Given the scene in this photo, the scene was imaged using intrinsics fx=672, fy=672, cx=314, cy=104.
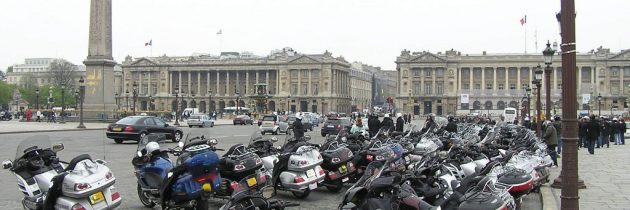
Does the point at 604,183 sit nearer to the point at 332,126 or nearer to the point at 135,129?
the point at 135,129

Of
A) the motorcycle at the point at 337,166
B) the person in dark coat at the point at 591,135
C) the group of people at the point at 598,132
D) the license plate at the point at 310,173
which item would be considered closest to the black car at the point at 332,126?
the group of people at the point at 598,132

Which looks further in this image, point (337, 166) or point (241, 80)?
point (241, 80)

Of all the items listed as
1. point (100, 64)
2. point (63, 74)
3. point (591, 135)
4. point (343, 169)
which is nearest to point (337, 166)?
point (343, 169)

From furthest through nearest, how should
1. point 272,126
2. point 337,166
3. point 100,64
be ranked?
point 100,64 < point 272,126 < point 337,166

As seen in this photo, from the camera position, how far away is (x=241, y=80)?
160m

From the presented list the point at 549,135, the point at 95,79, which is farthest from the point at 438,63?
the point at 549,135

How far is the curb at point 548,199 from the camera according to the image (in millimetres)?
10969

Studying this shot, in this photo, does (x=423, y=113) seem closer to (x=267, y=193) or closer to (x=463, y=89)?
(x=463, y=89)

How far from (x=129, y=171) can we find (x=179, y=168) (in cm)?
776

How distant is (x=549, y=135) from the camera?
60.6 ft

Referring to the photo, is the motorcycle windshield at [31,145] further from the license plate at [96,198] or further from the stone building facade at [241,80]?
the stone building facade at [241,80]

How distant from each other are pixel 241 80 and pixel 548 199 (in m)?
150

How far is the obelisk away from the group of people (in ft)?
108

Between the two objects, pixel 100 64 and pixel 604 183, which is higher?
pixel 100 64
